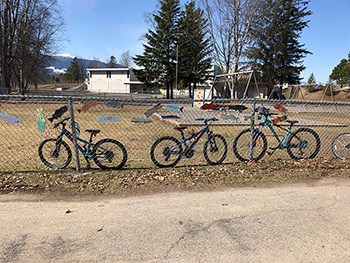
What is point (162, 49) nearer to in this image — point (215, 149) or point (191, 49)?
point (191, 49)

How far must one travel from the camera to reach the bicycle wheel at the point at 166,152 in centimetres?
483

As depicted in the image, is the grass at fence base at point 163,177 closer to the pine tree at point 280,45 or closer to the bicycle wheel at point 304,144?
the bicycle wheel at point 304,144

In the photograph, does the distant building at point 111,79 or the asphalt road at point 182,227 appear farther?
the distant building at point 111,79

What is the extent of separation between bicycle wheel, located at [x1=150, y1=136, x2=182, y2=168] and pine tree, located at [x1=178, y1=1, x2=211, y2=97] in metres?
36.6

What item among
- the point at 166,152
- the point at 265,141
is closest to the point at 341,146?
the point at 265,141

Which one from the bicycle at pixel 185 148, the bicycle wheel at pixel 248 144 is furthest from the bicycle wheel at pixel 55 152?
the bicycle wheel at pixel 248 144

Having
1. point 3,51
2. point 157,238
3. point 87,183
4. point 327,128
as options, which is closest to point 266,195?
point 157,238

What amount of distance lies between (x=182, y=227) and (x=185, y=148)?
2.33m

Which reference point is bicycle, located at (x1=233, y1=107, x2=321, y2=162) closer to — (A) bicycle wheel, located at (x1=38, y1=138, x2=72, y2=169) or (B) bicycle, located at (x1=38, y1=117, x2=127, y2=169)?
(B) bicycle, located at (x1=38, y1=117, x2=127, y2=169)

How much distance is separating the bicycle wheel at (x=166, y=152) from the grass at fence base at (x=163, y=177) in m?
0.22

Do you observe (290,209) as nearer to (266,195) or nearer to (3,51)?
(266,195)

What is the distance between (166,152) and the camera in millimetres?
4926

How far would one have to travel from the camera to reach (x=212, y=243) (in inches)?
99.9

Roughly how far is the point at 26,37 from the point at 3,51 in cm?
313
